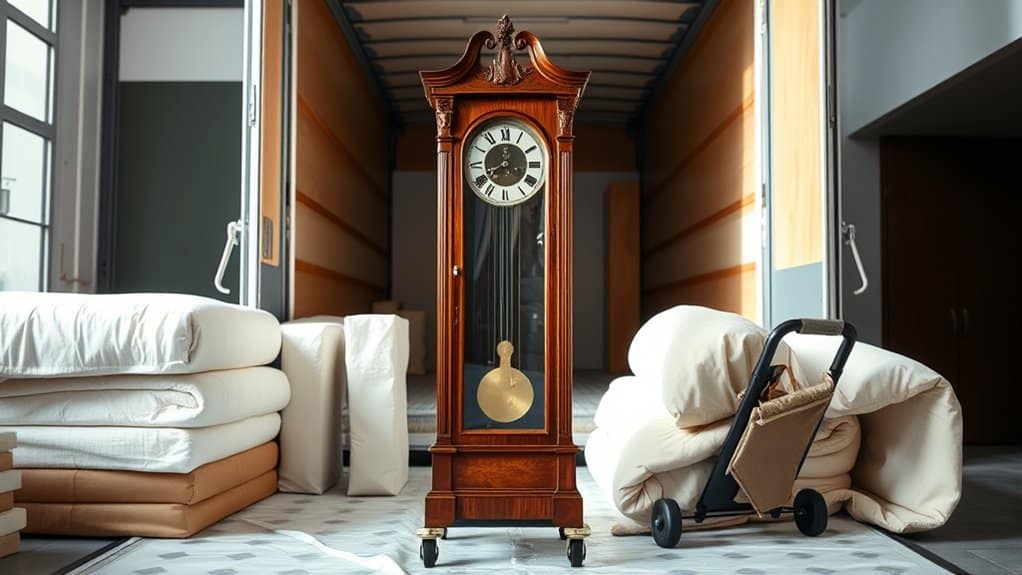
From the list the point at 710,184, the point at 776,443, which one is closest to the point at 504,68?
the point at 776,443

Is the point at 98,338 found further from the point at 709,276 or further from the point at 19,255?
the point at 709,276

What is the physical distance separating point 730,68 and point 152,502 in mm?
4612

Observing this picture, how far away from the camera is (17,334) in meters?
3.09

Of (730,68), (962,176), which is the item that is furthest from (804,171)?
(962,176)

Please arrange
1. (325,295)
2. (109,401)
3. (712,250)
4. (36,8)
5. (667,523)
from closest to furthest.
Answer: (667,523), (109,401), (36,8), (325,295), (712,250)

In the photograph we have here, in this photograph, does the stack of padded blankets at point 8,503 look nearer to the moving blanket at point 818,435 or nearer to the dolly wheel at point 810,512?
the moving blanket at point 818,435

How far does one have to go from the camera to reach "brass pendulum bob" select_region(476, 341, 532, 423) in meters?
3.03

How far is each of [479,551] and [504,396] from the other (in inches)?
20.8

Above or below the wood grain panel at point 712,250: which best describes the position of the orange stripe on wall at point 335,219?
above

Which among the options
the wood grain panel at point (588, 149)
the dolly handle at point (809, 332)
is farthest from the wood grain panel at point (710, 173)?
the dolly handle at point (809, 332)

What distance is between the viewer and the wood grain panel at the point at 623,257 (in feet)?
32.8

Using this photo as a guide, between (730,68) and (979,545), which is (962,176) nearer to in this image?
(730,68)

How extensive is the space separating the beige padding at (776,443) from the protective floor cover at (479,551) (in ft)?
0.67

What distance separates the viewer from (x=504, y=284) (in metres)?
3.05
